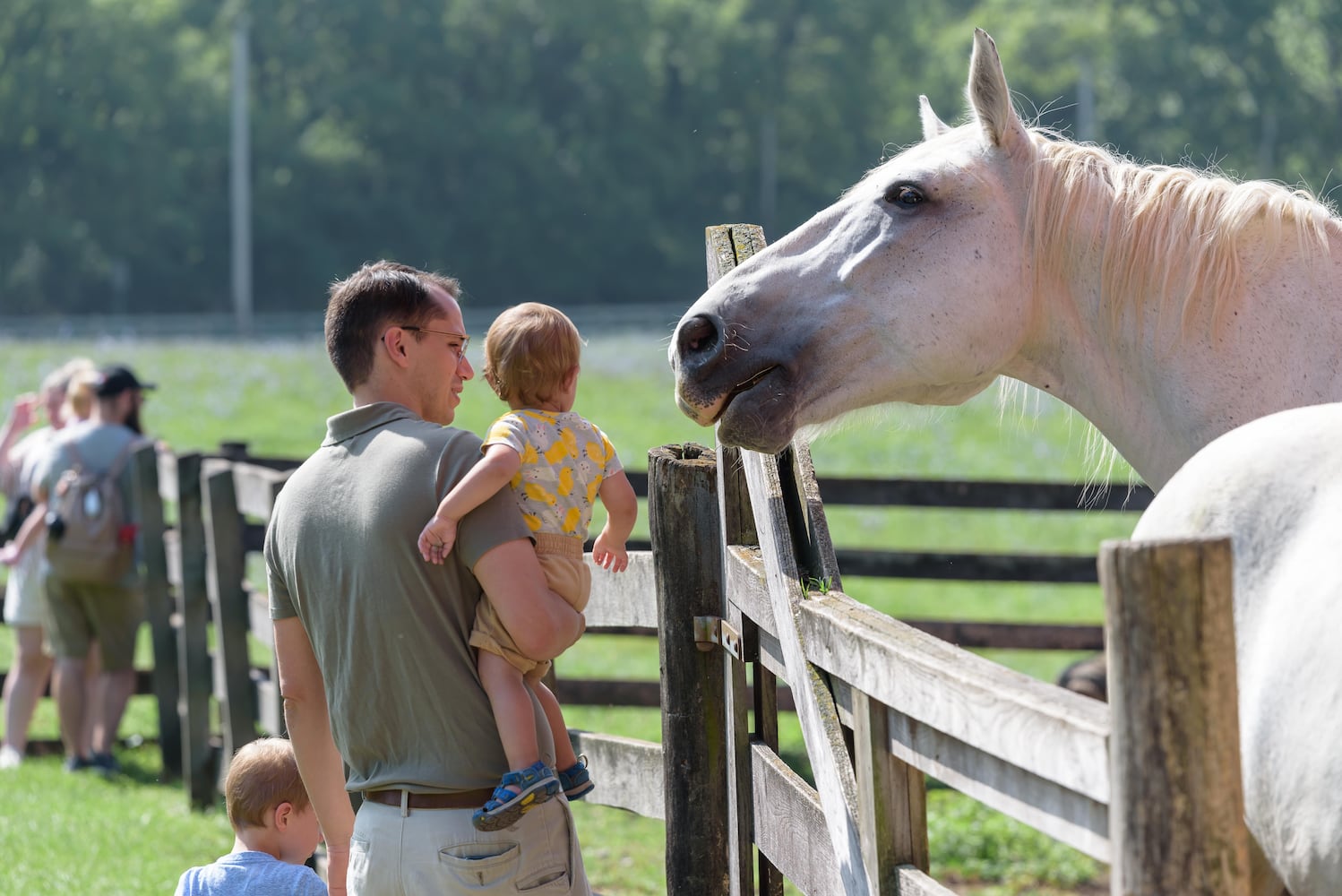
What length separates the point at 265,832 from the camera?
2764 millimetres

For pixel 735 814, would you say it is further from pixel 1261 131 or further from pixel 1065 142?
pixel 1261 131

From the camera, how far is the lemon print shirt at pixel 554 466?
8.39ft

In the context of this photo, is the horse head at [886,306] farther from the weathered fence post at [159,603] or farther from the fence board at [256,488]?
the weathered fence post at [159,603]

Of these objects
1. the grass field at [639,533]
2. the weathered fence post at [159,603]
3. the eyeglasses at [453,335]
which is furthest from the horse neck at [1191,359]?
the weathered fence post at [159,603]

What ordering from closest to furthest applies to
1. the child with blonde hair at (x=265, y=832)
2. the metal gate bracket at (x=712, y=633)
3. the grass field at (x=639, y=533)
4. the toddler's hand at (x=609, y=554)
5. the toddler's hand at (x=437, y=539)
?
1. the toddler's hand at (x=437, y=539)
2. the child with blonde hair at (x=265, y=832)
3. the toddler's hand at (x=609, y=554)
4. the metal gate bracket at (x=712, y=633)
5. the grass field at (x=639, y=533)

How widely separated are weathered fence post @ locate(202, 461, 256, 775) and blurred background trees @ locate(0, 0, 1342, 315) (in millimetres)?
47049

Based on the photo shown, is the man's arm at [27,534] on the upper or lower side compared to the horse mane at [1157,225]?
lower

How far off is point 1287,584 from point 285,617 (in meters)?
1.69

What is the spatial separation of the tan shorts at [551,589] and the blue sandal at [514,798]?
7.1 inches

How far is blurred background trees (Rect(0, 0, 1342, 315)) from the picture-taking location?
5075cm

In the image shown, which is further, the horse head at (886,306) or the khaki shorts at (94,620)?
the khaki shorts at (94,620)

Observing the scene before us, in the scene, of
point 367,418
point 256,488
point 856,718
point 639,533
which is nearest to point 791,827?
point 856,718

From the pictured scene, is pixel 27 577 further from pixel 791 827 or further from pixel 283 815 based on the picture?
pixel 791 827

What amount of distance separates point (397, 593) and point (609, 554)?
0.59 metres
